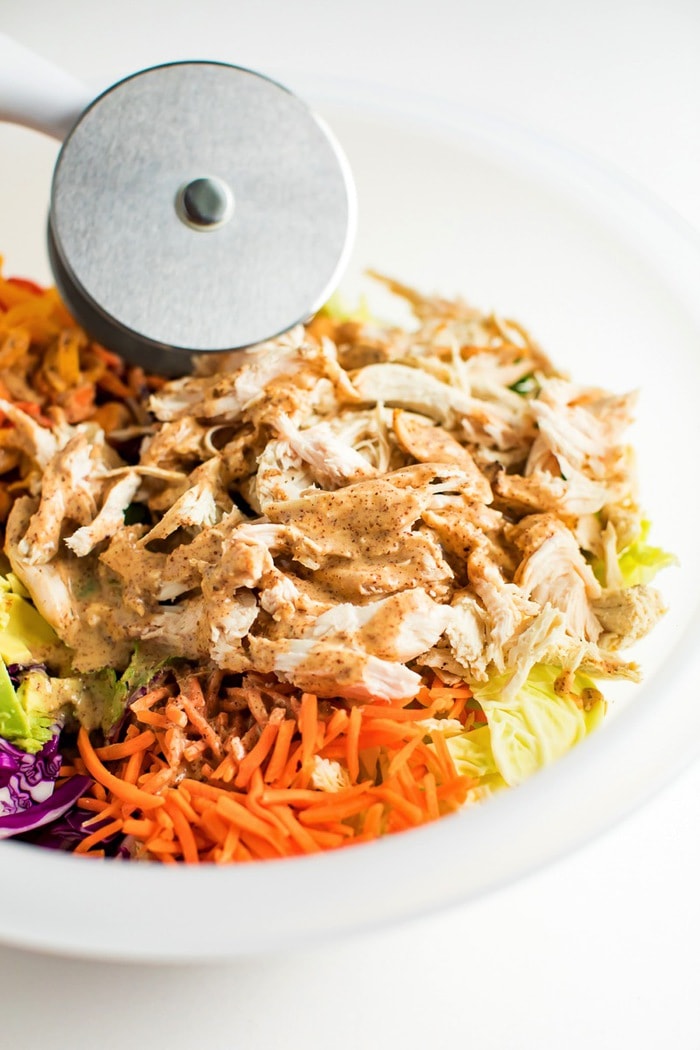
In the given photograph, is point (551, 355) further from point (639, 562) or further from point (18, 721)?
point (18, 721)

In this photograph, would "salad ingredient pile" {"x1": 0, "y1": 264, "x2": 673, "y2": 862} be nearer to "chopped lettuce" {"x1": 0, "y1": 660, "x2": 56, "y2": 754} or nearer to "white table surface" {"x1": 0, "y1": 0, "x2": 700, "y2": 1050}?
"chopped lettuce" {"x1": 0, "y1": 660, "x2": 56, "y2": 754}

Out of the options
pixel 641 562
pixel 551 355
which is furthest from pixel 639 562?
pixel 551 355

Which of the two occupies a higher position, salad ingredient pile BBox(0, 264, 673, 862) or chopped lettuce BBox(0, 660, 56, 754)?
salad ingredient pile BBox(0, 264, 673, 862)

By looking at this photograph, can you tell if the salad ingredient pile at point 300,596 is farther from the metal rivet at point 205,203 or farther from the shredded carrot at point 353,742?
the metal rivet at point 205,203

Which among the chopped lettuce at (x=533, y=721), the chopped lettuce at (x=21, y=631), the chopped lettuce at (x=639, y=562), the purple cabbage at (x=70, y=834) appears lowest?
the purple cabbage at (x=70, y=834)

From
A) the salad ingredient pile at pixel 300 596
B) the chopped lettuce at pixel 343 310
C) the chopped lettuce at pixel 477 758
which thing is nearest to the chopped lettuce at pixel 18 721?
the salad ingredient pile at pixel 300 596

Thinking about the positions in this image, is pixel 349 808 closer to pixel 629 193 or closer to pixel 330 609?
pixel 330 609

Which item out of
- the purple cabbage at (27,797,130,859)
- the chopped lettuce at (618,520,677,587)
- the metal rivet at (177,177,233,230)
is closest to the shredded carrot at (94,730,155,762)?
the purple cabbage at (27,797,130,859)
